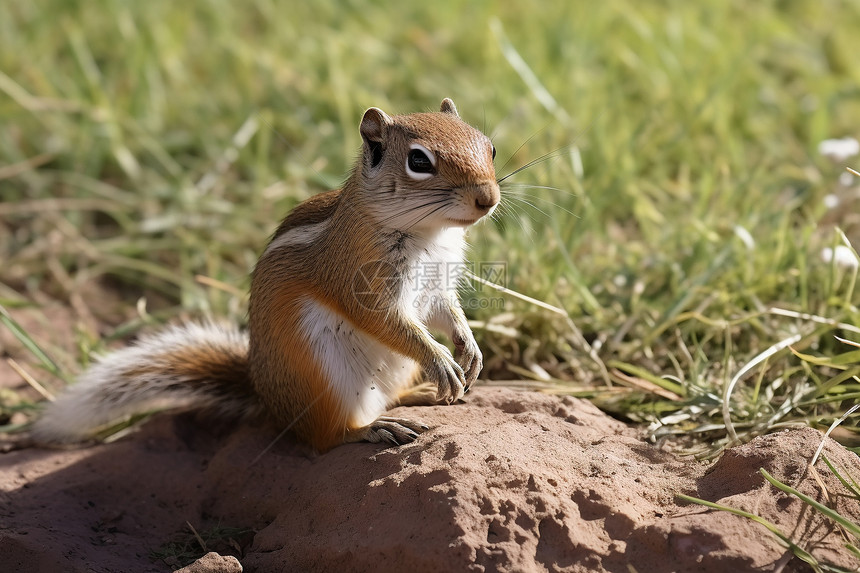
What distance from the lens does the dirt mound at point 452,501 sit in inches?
94.3

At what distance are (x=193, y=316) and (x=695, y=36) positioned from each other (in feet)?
12.3

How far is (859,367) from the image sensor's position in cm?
300

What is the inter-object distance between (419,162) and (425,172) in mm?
39

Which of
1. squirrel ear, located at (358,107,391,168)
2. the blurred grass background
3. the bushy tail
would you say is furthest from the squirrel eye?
the bushy tail

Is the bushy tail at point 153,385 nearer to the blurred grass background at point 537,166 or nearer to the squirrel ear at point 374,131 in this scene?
the blurred grass background at point 537,166

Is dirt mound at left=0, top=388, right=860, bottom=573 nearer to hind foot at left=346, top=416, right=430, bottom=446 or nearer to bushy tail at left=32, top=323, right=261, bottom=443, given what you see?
hind foot at left=346, top=416, right=430, bottom=446

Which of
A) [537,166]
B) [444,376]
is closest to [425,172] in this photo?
[444,376]

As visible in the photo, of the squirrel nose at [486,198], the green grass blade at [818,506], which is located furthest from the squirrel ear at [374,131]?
the green grass blade at [818,506]

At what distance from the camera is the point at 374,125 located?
10.3 feet

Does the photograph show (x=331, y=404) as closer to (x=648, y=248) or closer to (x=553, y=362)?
(x=553, y=362)

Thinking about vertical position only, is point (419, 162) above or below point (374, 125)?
below

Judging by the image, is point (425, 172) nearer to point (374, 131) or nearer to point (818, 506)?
point (374, 131)

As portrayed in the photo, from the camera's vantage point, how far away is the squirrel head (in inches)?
112

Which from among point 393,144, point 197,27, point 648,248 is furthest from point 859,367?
point 197,27
